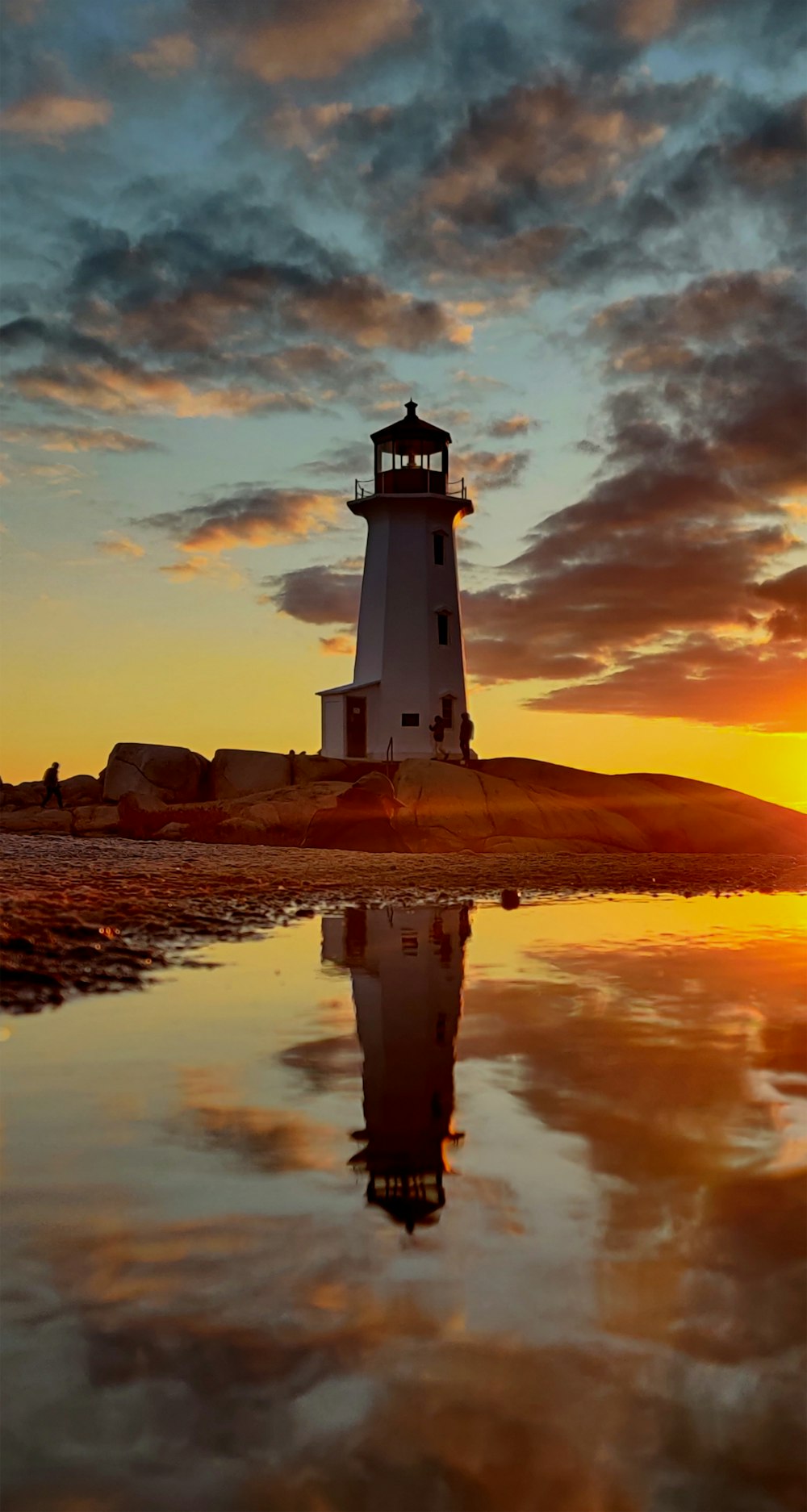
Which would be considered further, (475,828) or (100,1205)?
(475,828)

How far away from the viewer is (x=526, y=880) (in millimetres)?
21516

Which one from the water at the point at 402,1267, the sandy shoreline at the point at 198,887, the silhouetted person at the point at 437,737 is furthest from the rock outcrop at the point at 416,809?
the water at the point at 402,1267

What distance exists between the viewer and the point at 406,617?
1662 inches

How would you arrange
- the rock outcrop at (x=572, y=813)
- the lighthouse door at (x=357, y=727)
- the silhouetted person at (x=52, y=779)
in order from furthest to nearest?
1. the lighthouse door at (x=357, y=727)
2. the silhouetted person at (x=52, y=779)
3. the rock outcrop at (x=572, y=813)

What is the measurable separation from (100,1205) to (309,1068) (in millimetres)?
2349

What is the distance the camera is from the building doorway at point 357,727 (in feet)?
140

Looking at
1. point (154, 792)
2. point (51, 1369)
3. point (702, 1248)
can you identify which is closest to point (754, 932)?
point (702, 1248)

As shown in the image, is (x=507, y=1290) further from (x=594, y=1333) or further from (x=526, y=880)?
(x=526, y=880)

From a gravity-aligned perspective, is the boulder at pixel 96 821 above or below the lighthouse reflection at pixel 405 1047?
above

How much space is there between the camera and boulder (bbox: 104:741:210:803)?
131ft

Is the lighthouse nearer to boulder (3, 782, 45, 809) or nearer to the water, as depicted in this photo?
boulder (3, 782, 45, 809)

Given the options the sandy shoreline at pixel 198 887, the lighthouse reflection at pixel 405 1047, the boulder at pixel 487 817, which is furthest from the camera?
the boulder at pixel 487 817

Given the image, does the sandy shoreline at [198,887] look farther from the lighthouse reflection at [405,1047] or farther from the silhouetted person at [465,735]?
the silhouetted person at [465,735]

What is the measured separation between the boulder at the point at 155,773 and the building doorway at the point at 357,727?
5562mm
